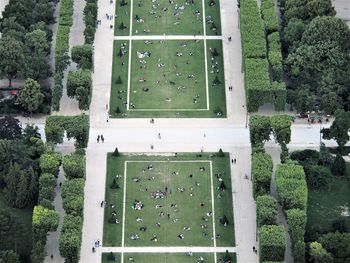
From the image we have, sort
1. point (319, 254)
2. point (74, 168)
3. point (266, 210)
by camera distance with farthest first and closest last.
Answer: point (74, 168), point (266, 210), point (319, 254)

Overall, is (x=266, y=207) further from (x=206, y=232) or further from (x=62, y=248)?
(x=62, y=248)

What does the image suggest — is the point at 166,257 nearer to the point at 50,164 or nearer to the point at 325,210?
the point at 50,164

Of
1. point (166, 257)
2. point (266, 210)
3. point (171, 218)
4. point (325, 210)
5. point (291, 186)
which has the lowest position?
point (166, 257)

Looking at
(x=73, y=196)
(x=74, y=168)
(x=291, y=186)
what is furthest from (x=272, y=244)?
(x=74, y=168)

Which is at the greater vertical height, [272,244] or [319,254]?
[272,244]

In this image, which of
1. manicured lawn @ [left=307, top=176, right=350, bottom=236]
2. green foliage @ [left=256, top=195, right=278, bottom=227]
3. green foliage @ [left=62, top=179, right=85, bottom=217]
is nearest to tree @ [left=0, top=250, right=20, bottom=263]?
green foliage @ [left=62, top=179, right=85, bottom=217]

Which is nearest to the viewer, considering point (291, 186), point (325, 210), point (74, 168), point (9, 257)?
point (9, 257)

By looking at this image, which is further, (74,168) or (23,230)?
(74,168)

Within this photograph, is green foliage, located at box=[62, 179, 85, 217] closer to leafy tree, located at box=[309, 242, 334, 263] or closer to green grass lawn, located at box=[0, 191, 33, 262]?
green grass lawn, located at box=[0, 191, 33, 262]
